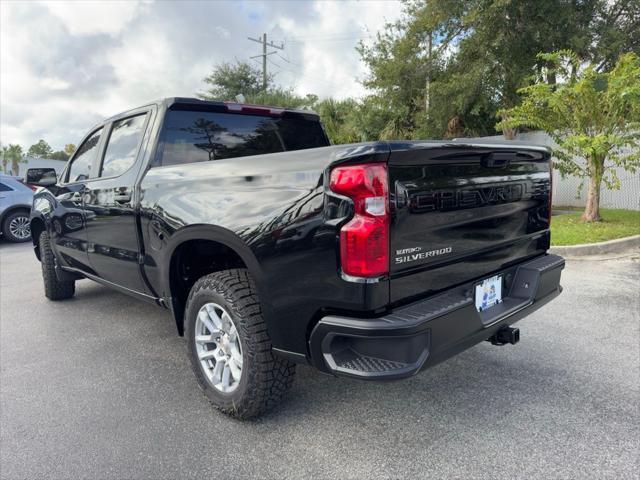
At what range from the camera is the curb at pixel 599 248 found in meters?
6.65

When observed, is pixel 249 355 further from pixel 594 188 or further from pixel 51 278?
pixel 594 188

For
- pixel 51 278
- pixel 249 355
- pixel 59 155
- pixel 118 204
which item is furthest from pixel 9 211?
pixel 59 155

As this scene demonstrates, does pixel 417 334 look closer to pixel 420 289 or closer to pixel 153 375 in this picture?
pixel 420 289

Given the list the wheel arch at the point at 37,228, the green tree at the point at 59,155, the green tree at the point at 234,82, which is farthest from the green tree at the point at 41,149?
the wheel arch at the point at 37,228

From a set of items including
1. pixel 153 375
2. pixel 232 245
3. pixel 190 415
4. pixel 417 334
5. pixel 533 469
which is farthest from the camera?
pixel 153 375

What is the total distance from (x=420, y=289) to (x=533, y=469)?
0.97 m

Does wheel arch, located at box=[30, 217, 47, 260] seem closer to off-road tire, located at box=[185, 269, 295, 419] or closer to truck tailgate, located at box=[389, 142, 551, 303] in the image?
off-road tire, located at box=[185, 269, 295, 419]

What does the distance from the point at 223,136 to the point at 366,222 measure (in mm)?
1990

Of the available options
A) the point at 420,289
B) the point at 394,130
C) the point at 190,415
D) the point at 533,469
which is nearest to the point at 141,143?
the point at 190,415

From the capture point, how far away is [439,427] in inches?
97.5

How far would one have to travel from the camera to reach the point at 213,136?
11.4ft

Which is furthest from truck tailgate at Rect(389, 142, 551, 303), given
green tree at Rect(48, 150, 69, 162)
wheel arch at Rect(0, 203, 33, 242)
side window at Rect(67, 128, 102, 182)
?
green tree at Rect(48, 150, 69, 162)

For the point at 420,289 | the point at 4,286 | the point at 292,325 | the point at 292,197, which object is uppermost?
the point at 292,197

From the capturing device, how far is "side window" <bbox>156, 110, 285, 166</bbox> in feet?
10.7
